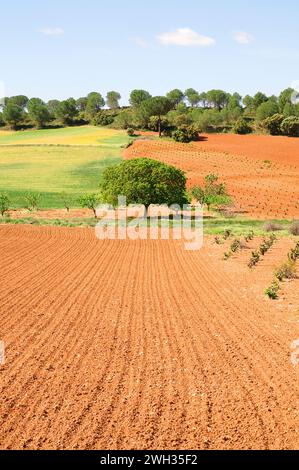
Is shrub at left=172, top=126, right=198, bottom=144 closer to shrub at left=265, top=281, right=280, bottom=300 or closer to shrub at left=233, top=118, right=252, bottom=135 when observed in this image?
shrub at left=233, top=118, right=252, bottom=135

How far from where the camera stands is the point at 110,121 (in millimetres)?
124125

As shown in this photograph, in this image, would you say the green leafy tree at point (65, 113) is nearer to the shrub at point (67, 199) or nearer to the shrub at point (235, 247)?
the shrub at point (67, 199)

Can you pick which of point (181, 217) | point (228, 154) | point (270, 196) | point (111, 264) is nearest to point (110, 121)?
point (228, 154)

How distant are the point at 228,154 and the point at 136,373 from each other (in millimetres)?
73619

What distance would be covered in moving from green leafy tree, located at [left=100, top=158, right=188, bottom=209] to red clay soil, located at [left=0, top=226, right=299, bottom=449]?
20605 millimetres

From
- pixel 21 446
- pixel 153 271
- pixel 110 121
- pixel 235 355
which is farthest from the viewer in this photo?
pixel 110 121

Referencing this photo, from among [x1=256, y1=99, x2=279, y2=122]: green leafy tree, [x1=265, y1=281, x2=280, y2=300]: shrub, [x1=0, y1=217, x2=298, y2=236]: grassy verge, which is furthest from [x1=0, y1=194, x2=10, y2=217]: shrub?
[x1=256, y1=99, x2=279, y2=122]: green leafy tree

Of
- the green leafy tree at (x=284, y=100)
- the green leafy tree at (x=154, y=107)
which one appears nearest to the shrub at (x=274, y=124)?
the green leafy tree at (x=284, y=100)

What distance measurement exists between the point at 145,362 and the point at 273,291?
7653 millimetres

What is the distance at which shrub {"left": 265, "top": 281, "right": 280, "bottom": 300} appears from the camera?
16467 millimetres

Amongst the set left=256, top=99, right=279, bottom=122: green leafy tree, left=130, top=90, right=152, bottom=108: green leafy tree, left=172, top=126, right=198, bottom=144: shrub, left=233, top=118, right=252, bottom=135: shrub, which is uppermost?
left=130, top=90, right=152, bottom=108: green leafy tree

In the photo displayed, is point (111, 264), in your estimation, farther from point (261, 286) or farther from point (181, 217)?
point (181, 217)

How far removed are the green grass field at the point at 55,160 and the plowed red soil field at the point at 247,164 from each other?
25.3ft

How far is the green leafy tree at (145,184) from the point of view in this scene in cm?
4062
